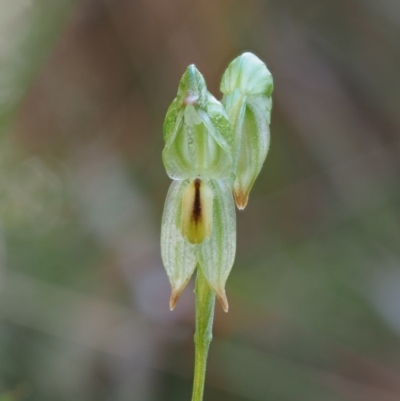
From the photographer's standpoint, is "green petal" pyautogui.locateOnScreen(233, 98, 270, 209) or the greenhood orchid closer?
the greenhood orchid

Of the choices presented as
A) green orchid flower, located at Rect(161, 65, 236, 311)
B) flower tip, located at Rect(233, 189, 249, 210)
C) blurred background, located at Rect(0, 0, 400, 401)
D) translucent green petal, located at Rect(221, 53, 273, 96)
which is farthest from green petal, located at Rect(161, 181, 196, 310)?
blurred background, located at Rect(0, 0, 400, 401)

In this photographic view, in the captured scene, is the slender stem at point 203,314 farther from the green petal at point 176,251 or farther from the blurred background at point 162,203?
the blurred background at point 162,203

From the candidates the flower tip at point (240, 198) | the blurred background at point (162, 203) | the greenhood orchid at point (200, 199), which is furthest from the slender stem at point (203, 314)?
the blurred background at point (162, 203)

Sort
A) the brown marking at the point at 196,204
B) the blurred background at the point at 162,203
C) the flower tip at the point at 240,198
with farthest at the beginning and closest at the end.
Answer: the blurred background at the point at 162,203, the flower tip at the point at 240,198, the brown marking at the point at 196,204

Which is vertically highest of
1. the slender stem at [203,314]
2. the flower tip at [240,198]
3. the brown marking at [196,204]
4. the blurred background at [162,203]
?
the blurred background at [162,203]

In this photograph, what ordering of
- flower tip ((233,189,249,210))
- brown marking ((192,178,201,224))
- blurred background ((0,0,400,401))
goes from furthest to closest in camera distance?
1. blurred background ((0,0,400,401))
2. flower tip ((233,189,249,210))
3. brown marking ((192,178,201,224))

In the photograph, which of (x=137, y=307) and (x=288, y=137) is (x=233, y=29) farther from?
(x=137, y=307)

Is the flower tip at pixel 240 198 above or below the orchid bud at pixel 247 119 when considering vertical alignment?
below

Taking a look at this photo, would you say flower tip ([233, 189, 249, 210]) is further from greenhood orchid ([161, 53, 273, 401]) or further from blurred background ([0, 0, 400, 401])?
blurred background ([0, 0, 400, 401])
